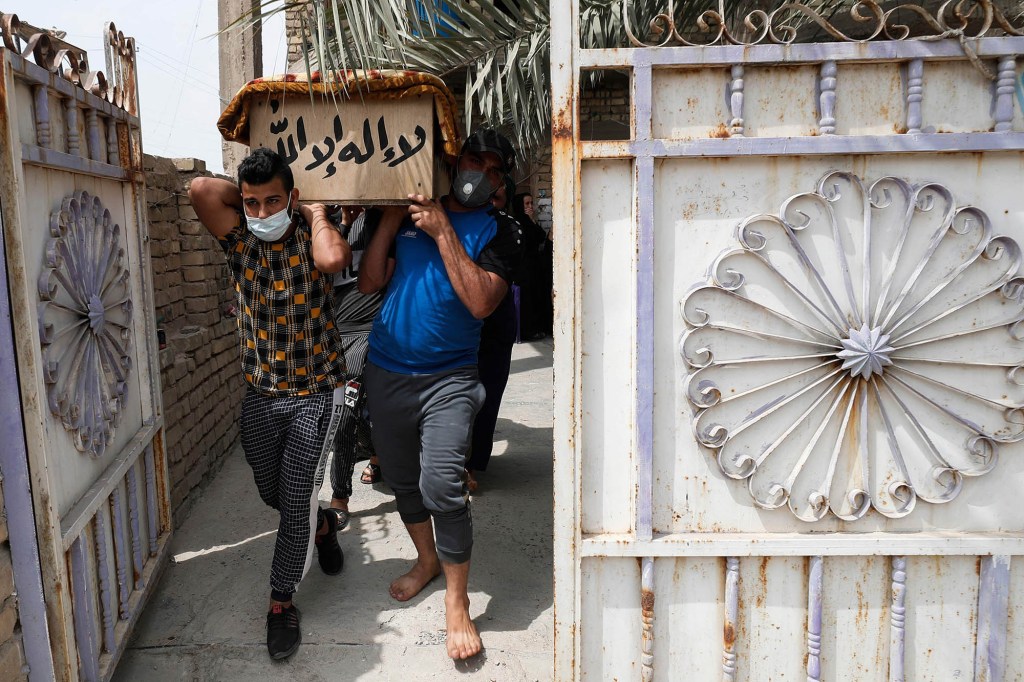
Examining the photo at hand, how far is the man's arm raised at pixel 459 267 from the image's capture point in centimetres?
239

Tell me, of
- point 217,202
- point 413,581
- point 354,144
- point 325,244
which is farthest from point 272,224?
point 413,581

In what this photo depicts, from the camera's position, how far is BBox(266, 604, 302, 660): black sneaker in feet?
8.20

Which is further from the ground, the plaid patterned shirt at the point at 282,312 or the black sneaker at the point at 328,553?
the plaid patterned shirt at the point at 282,312

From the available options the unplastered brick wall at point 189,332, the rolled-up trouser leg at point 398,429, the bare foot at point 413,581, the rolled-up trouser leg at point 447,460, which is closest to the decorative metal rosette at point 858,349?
the rolled-up trouser leg at point 447,460

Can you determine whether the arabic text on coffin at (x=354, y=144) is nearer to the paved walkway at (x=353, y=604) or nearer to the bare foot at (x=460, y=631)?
the bare foot at (x=460, y=631)

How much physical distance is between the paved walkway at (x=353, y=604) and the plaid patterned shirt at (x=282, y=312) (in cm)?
85

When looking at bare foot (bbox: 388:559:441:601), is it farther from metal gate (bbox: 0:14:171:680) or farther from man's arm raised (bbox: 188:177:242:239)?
man's arm raised (bbox: 188:177:242:239)

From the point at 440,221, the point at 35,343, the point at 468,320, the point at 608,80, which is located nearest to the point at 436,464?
the point at 468,320

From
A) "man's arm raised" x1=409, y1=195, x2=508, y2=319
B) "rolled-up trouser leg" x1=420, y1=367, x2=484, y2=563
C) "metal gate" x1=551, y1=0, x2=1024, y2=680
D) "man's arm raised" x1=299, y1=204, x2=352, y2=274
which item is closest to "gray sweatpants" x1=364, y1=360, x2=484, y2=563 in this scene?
"rolled-up trouser leg" x1=420, y1=367, x2=484, y2=563

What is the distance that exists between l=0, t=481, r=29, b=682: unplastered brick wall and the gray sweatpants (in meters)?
1.14

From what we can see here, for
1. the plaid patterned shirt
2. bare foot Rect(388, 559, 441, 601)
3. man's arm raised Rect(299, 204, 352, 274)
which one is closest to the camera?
man's arm raised Rect(299, 204, 352, 274)

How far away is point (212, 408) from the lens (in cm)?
426

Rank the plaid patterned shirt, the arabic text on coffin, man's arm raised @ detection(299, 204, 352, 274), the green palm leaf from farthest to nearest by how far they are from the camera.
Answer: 1. the green palm leaf
2. the plaid patterned shirt
3. man's arm raised @ detection(299, 204, 352, 274)
4. the arabic text on coffin

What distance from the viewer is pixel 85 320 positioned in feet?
7.23
